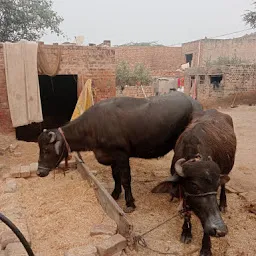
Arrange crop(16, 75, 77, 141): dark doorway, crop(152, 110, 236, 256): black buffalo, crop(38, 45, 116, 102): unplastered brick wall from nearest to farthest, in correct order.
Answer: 1. crop(152, 110, 236, 256): black buffalo
2. crop(38, 45, 116, 102): unplastered brick wall
3. crop(16, 75, 77, 141): dark doorway

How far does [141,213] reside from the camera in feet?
15.9

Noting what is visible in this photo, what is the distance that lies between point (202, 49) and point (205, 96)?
11372mm

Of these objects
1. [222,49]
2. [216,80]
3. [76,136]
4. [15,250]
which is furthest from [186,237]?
[222,49]

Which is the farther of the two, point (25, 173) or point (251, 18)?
point (251, 18)

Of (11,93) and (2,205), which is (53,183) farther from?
(11,93)

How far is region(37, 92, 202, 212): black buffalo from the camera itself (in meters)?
4.91

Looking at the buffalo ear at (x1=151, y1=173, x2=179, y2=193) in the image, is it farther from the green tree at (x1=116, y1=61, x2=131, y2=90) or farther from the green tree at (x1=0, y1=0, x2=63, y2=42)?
the green tree at (x1=116, y1=61, x2=131, y2=90)

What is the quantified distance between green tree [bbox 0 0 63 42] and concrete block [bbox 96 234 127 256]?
12421 millimetres

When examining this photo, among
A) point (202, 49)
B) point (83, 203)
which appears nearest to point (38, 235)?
point (83, 203)

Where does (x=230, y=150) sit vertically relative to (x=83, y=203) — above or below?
above

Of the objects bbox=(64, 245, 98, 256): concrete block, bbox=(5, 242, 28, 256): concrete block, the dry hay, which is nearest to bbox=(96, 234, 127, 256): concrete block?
bbox=(64, 245, 98, 256): concrete block

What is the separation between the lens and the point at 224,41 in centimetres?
2814

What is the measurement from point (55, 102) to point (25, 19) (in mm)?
4406

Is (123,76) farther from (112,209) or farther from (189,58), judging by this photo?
(112,209)
